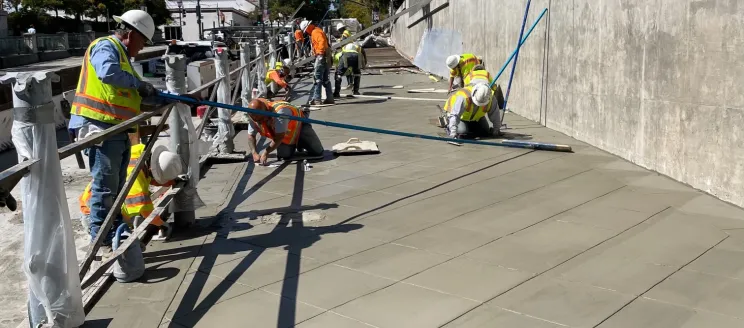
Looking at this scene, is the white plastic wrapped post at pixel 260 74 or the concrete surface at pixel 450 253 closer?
the concrete surface at pixel 450 253

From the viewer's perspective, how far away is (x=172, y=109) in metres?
5.24

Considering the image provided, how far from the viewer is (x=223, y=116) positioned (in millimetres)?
8359

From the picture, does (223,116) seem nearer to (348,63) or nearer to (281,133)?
(281,133)

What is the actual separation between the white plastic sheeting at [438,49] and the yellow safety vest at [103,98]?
12.0 metres

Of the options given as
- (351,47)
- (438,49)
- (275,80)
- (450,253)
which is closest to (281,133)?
(450,253)

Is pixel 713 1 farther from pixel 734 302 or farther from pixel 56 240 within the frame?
pixel 56 240

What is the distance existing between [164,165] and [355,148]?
11.9 feet

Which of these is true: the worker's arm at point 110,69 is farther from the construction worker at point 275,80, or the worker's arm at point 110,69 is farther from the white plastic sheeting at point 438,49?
the white plastic sheeting at point 438,49

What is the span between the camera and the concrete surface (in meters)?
3.72

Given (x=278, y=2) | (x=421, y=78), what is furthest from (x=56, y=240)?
(x=278, y=2)

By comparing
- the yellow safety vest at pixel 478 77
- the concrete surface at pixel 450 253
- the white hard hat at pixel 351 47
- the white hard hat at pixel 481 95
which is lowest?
the concrete surface at pixel 450 253

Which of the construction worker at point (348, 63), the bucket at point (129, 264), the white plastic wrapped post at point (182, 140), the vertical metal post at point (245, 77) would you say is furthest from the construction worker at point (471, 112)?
the construction worker at point (348, 63)

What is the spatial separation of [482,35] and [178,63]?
892cm

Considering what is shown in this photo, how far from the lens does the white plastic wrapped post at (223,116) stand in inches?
327
